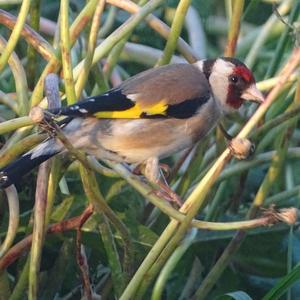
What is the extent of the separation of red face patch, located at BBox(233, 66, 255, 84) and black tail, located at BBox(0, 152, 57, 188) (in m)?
0.51

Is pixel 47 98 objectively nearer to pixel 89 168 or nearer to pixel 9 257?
pixel 89 168

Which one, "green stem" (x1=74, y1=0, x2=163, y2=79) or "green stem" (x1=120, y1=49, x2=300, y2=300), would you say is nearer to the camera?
"green stem" (x1=120, y1=49, x2=300, y2=300)

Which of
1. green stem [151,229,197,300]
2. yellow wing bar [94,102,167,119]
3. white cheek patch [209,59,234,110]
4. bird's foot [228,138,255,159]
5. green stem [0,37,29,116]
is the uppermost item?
bird's foot [228,138,255,159]

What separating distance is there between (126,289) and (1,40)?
0.60 m

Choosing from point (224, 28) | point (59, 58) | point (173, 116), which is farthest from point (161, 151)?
point (224, 28)

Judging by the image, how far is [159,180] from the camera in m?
2.04

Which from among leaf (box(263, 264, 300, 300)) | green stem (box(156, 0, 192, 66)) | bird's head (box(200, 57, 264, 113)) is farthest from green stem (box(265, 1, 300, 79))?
leaf (box(263, 264, 300, 300))

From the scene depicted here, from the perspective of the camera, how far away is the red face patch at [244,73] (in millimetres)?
2199

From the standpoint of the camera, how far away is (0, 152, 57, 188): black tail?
1871 mm

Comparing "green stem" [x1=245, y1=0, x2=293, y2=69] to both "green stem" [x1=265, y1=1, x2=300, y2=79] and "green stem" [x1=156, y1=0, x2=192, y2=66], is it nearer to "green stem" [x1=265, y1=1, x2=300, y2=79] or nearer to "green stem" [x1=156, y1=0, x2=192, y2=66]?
"green stem" [x1=265, y1=1, x2=300, y2=79]

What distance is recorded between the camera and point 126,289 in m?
1.82

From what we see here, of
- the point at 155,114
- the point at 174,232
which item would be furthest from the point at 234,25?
the point at 174,232

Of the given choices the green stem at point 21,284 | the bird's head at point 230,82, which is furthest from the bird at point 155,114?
the green stem at point 21,284

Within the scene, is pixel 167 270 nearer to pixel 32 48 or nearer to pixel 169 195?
pixel 169 195
